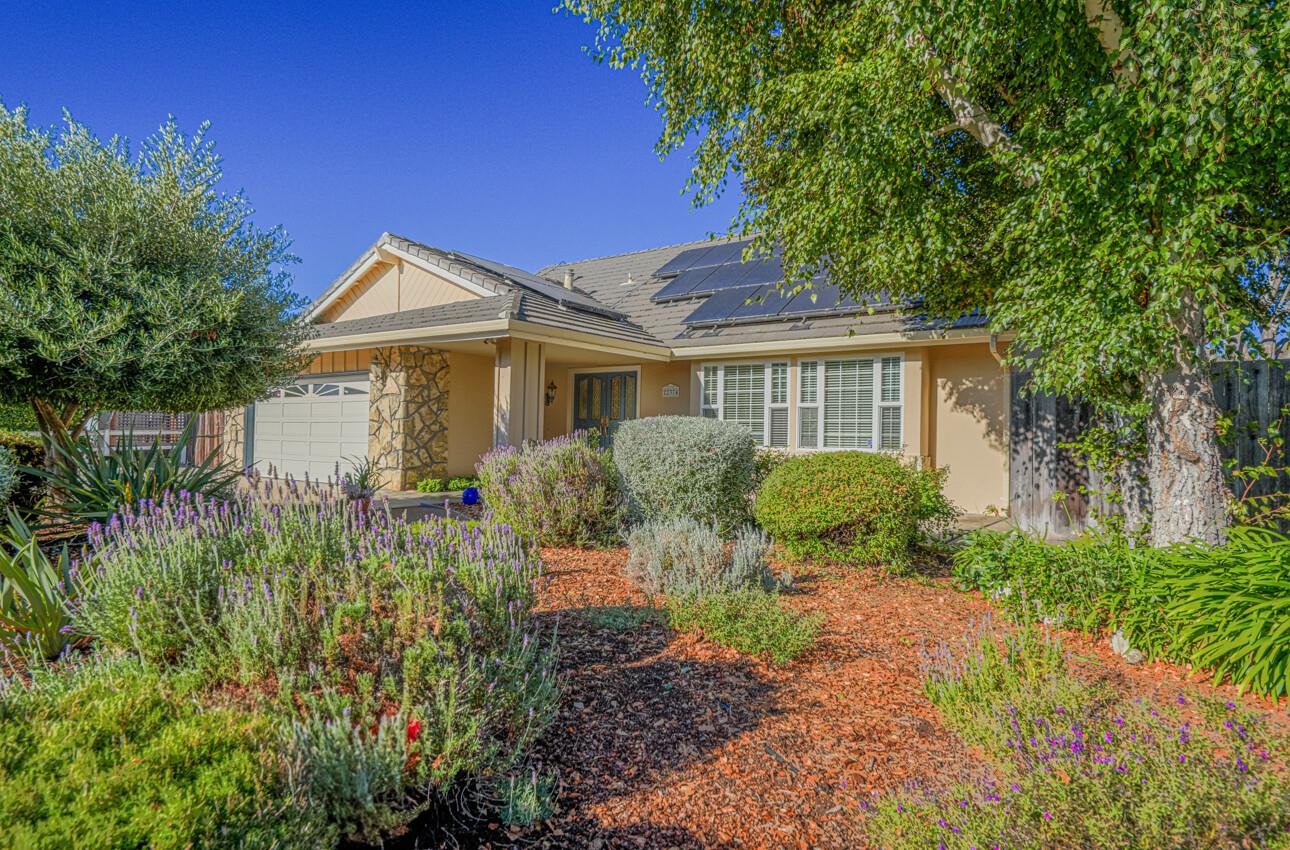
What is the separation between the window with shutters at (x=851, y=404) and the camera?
1001 centimetres

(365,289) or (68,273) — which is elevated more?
(365,289)

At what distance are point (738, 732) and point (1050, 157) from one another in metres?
4.71

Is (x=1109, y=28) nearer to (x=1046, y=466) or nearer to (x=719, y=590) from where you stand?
(x=719, y=590)

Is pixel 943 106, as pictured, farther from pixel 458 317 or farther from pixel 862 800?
pixel 458 317

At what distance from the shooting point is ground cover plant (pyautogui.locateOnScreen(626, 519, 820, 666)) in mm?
4027

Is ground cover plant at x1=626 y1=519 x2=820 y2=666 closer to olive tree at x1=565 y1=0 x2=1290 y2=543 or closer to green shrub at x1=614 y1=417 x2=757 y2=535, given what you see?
green shrub at x1=614 y1=417 x2=757 y2=535

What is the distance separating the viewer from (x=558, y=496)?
272 inches

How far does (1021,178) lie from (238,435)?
1660 centimetres

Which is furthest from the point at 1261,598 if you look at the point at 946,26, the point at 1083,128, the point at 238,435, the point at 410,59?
the point at 238,435

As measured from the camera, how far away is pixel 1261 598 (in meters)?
3.61

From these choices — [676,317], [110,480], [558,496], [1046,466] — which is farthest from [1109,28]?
[110,480]

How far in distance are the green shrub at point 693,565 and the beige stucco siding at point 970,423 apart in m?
5.57


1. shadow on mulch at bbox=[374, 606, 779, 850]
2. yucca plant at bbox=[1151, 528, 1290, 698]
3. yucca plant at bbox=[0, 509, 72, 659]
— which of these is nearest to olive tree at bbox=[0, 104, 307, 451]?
yucca plant at bbox=[0, 509, 72, 659]

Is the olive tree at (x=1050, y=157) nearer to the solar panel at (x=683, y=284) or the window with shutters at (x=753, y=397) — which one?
the window with shutters at (x=753, y=397)
